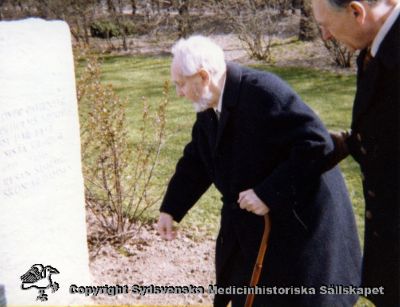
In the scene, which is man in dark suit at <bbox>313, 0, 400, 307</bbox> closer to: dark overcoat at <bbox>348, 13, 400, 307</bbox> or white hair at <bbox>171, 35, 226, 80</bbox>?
dark overcoat at <bbox>348, 13, 400, 307</bbox>

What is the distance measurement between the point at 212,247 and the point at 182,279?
56 cm

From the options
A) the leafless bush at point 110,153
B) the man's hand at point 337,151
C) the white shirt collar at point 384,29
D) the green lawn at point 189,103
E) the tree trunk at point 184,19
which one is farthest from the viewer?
the tree trunk at point 184,19

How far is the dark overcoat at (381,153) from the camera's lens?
72.8 inches

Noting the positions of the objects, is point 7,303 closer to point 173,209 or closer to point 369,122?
point 173,209

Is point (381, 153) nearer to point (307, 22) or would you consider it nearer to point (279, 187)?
point (279, 187)

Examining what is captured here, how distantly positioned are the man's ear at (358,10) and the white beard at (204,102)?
79 centimetres

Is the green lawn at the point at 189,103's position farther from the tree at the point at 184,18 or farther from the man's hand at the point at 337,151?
the man's hand at the point at 337,151

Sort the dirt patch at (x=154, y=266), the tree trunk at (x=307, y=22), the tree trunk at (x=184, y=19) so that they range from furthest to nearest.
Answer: the tree trunk at (x=184, y=19), the tree trunk at (x=307, y=22), the dirt patch at (x=154, y=266)

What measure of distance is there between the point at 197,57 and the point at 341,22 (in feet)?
2.24

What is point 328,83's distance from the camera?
10.6 meters

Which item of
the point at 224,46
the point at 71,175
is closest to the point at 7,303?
the point at 71,175

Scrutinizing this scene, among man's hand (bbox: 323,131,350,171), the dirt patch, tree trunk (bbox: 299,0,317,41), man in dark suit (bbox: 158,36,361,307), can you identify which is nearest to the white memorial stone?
the dirt patch

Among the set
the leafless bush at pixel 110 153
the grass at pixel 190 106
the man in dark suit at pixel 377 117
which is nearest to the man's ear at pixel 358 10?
the man in dark suit at pixel 377 117

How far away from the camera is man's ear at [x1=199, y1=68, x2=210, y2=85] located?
7.64ft
